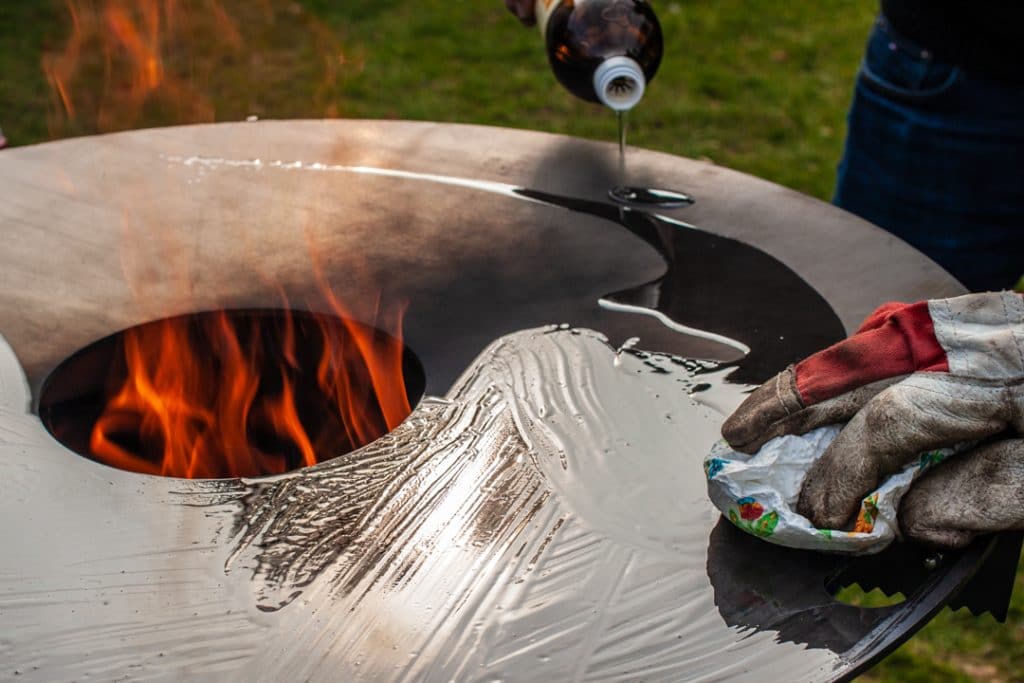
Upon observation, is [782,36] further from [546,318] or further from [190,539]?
[190,539]

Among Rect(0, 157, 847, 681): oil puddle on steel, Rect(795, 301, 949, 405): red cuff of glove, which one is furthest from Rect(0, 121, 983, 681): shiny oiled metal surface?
Rect(795, 301, 949, 405): red cuff of glove

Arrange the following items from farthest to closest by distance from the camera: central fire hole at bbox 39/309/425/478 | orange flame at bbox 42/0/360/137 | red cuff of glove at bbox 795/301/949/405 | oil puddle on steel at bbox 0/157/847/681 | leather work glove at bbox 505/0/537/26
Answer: orange flame at bbox 42/0/360/137 < leather work glove at bbox 505/0/537/26 < central fire hole at bbox 39/309/425/478 < red cuff of glove at bbox 795/301/949/405 < oil puddle on steel at bbox 0/157/847/681

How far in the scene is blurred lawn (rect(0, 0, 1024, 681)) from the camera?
459 cm

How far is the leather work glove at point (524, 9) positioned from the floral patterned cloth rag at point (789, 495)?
3.57 ft

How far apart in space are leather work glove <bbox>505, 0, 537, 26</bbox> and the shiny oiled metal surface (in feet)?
0.75

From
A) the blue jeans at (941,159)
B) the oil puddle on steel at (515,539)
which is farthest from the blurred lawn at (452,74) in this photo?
the oil puddle on steel at (515,539)

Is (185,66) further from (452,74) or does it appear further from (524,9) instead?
(524,9)

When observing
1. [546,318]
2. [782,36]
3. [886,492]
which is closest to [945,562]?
[886,492]

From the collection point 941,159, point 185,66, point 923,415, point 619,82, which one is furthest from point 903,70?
point 185,66

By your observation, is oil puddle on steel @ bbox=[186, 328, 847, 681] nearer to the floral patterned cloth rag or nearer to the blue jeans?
the floral patterned cloth rag

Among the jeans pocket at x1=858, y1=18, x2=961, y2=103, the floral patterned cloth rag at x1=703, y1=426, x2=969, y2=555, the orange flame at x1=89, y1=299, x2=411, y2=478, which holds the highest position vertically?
the jeans pocket at x1=858, y1=18, x2=961, y2=103

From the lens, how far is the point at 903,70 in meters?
2.17

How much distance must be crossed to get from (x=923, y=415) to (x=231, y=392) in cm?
110

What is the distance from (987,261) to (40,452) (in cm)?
179
